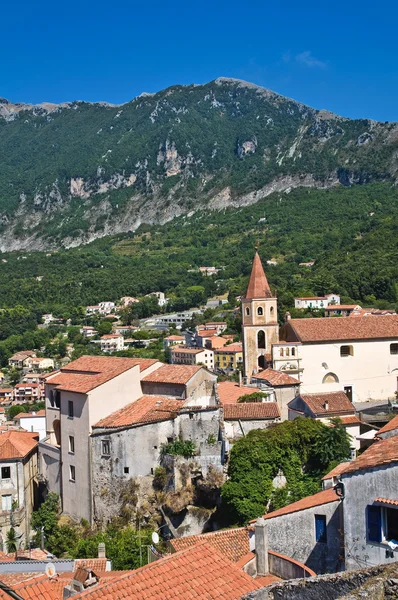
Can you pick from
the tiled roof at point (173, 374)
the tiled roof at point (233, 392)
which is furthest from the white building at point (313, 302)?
the tiled roof at point (173, 374)

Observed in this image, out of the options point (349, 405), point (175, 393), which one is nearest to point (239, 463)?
point (175, 393)

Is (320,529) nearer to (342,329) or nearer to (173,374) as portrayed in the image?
(173,374)

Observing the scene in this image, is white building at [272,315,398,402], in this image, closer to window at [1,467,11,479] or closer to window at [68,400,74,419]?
window at [68,400,74,419]

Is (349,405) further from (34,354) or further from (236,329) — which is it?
(34,354)

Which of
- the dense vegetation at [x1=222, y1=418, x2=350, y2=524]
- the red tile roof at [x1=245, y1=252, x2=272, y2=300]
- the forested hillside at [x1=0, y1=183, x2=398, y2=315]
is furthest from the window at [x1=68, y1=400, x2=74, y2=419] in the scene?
the forested hillside at [x1=0, y1=183, x2=398, y2=315]

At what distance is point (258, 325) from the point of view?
48.1 m

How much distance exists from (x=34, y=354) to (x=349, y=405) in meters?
109

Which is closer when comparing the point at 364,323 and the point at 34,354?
the point at 364,323

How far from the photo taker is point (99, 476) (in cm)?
2839

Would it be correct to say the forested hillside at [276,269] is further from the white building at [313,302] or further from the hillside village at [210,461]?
the hillside village at [210,461]

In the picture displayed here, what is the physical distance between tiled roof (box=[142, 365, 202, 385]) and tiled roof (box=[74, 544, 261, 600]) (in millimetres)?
18849

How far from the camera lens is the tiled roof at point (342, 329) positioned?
1666 inches

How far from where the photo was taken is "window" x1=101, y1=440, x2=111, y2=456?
28141mm

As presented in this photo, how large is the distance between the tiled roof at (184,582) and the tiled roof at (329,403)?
1985 centimetres
